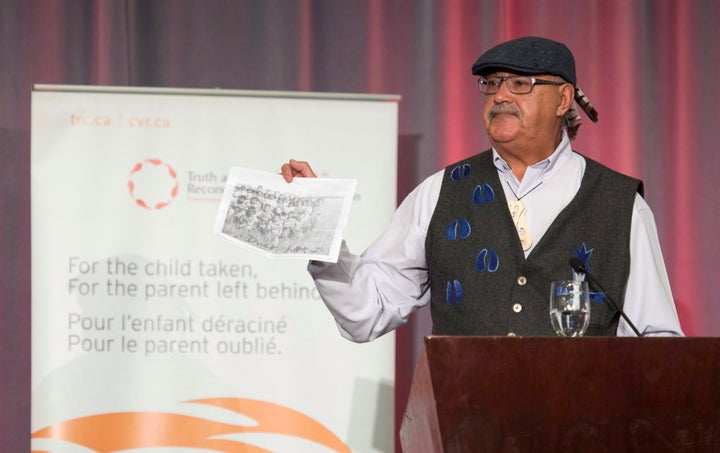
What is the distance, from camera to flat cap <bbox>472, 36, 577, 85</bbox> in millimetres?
2613

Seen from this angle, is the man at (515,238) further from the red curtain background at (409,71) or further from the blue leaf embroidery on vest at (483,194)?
the red curtain background at (409,71)

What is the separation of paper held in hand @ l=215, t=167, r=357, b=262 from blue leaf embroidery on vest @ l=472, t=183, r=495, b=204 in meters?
0.59

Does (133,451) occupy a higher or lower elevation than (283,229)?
lower

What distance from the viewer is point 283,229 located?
2154 millimetres

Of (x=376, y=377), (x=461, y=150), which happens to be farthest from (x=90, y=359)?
(x=461, y=150)

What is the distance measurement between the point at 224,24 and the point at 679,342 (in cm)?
310

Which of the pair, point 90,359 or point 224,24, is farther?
point 224,24

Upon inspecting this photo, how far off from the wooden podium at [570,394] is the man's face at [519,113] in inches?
39.2

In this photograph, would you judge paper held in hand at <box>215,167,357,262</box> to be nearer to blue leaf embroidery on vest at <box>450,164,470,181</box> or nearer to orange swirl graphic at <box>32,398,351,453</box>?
blue leaf embroidery on vest at <box>450,164,470,181</box>

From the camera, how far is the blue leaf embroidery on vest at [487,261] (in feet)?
8.48

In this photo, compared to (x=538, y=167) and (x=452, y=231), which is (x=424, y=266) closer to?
(x=452, y=231)

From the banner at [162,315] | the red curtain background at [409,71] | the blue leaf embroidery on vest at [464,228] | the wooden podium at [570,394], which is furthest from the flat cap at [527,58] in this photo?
the red curtain background at [409,71]

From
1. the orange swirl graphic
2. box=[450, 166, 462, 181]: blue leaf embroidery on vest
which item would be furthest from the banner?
box=[450, 166, 462, 181]: blue leaf embroidery on vest

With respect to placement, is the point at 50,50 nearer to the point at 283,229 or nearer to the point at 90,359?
the point at 90,359
